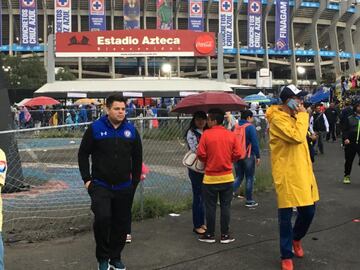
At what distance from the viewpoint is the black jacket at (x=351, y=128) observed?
10.3m

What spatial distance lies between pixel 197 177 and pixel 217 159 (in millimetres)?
608

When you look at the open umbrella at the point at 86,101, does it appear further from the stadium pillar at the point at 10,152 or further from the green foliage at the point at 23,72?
the stadium pillar at the point at 10,152

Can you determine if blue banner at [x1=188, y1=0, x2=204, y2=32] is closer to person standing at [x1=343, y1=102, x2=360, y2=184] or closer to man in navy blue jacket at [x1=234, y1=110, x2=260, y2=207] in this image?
person standing at [x1=343, y1=102, x2=360, y2=184]

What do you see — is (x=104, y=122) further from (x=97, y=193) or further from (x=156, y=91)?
(x=156, y=91)

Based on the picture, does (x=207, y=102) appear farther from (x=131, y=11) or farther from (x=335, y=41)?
(x=335, y=41)

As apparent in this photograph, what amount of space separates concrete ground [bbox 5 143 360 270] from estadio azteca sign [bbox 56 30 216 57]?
27798 mm

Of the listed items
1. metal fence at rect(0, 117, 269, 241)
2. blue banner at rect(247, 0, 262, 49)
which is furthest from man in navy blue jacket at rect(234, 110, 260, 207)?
blue banner at rect(247, 0, 262, 49)

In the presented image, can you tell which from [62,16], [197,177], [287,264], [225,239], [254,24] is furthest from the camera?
[254,24]

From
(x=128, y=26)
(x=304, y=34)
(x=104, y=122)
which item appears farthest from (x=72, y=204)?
(x=304, y=34)

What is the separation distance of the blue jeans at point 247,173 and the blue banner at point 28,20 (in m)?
63.0

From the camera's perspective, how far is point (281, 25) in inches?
2859

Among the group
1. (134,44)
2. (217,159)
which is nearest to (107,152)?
(217,159)

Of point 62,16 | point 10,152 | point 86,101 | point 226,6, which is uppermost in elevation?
point 226,6

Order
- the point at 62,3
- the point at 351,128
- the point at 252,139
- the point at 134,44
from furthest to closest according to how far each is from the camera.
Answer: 1. the point at 62,3
2. the point at 134,44
3. the point at 351,128
4. the point at 252,139
